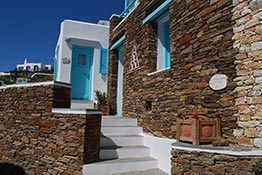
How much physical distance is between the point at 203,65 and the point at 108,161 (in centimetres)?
261

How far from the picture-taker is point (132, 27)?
726 centimetres

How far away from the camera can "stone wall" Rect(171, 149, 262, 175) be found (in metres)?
2.99

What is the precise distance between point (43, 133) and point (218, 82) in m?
3.62

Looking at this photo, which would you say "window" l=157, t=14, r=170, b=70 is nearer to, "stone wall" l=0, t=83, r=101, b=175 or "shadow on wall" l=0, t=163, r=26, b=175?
"stone wall" l=0, t=83, r=101, b=175

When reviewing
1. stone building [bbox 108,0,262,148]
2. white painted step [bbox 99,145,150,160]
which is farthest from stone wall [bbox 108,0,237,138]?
white painted step [bbox 99,145,150,160]

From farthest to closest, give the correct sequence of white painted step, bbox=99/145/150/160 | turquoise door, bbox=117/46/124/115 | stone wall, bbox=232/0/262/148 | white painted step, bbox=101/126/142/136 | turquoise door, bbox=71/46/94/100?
turquoise door, bbox=71/46/94/100
turquoise door, bbox=117/46/124/115
white painted step, bbox=101/126/142/136
white painted step, bbox=99/145/150/160
stone wall, bbox=232/0/262/148

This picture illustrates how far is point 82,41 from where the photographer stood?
9.92 meters

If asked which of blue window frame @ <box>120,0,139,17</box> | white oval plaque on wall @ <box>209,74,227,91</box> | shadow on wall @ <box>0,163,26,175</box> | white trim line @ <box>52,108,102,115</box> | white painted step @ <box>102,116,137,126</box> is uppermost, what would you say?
blue window frame @ <box>120,0,139,17</box>

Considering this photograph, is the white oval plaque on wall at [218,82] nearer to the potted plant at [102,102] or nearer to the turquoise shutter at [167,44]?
the turquoise shutter at [167,44]

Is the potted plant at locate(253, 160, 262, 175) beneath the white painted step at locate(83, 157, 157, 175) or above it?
above

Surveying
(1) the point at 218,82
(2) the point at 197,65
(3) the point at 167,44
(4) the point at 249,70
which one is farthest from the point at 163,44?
(4) the point at 249,70

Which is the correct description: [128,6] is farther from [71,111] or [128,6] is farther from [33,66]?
[33,66]

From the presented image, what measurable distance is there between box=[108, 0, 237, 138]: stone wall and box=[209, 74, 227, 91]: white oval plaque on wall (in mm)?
67

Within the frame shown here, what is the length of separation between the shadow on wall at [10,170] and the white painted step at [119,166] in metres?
1.83
